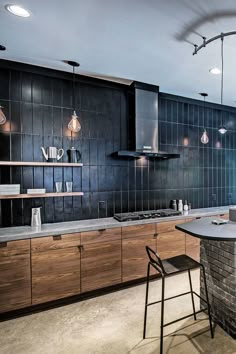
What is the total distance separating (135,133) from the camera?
3285 mm

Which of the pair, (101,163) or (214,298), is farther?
(101,163)

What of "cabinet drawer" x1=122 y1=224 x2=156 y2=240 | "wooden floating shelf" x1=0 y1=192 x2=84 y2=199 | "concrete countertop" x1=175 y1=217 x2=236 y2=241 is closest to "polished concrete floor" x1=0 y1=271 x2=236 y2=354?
"cabinet drawer" x1=122 y1=224 x2=156 y2=240

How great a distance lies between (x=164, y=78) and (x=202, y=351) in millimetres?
3107

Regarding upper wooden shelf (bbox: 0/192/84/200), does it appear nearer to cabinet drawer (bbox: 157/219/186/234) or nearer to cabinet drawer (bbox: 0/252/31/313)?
cabinet drawer (bbox: 0/252/31/313)

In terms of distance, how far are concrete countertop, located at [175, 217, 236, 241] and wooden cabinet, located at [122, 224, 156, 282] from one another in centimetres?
93

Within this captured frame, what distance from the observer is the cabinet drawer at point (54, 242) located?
243 centimetres

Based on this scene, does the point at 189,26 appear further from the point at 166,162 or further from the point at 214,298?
the point at 214,298

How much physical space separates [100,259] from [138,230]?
632mm

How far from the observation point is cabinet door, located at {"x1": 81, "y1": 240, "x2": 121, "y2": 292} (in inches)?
106

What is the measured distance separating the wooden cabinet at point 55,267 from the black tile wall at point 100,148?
483 mm

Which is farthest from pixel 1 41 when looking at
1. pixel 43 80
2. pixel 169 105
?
pixel 169 105

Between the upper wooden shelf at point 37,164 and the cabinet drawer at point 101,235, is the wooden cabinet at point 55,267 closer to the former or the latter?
the cabinet drawer at point 101,235

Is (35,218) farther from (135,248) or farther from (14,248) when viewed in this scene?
(135,248)

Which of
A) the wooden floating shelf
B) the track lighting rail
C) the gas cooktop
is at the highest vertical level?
the track lighting rail
